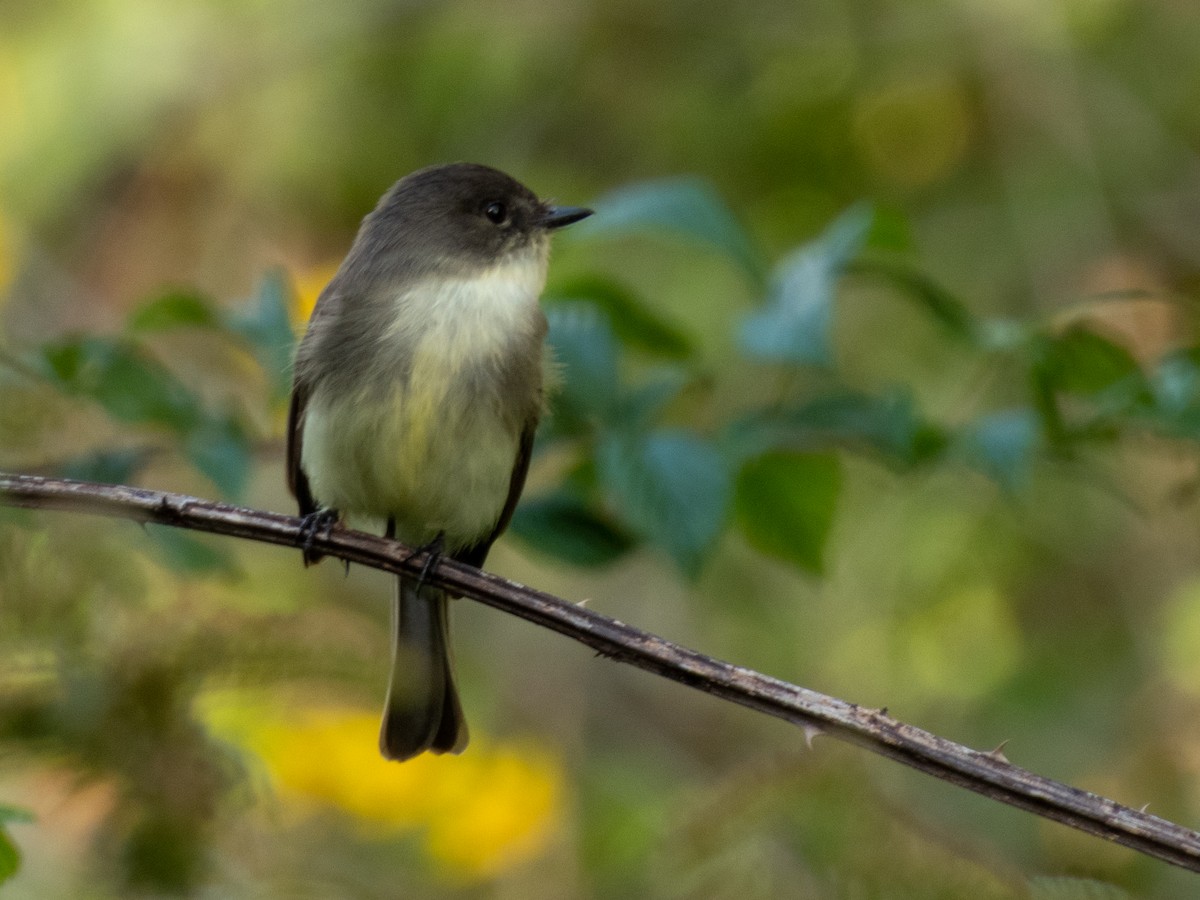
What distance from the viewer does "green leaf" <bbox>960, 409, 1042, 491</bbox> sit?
255cm

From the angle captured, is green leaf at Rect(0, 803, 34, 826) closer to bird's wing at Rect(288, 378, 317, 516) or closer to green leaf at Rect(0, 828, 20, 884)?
green leaf at Rect(0, 828, 20, 884)

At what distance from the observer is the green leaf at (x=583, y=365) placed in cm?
281

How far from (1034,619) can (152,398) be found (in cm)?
359

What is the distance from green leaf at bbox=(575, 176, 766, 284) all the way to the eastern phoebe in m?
0.48

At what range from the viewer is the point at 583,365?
9.24 feet

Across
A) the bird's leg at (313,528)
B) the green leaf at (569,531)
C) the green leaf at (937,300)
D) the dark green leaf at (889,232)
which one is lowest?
the bird's leg at (313,528)

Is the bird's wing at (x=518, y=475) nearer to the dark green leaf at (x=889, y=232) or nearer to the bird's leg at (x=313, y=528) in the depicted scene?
the bird's leg at (x=313, y=528)

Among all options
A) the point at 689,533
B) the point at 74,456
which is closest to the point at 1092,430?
the point at 689,533

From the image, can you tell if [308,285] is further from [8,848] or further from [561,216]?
[8,848]

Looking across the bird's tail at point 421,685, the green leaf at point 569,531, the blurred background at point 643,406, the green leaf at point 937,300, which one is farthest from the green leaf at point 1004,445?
the bird's tail at point 421,685

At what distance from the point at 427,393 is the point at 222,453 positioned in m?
0.47

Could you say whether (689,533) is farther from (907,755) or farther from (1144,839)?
(1144,839)

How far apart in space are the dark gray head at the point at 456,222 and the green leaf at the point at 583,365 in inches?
22.5

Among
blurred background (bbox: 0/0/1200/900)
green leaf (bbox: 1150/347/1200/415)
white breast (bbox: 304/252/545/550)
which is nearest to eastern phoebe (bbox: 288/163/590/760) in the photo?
white breast (bbox: 304/252/545/550)
